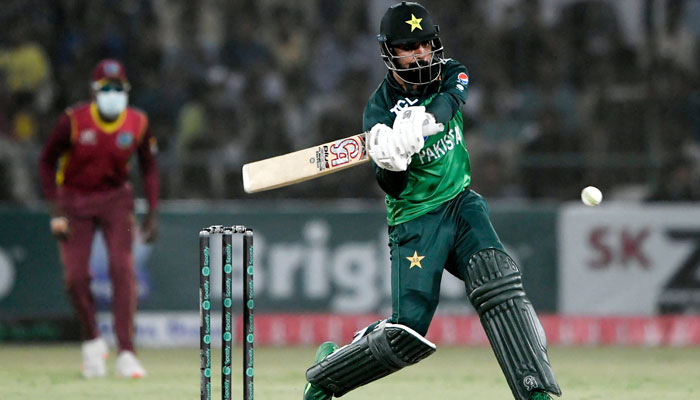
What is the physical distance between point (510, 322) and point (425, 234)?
51cm

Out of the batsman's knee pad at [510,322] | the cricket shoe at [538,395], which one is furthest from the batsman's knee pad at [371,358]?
the cricket shoe at [538,395]

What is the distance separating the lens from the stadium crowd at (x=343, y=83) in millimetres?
10719

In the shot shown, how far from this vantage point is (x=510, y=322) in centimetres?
487

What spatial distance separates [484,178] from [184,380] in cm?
417

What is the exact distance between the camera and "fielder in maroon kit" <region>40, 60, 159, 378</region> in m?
7.64

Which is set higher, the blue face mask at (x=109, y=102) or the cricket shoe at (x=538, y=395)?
the blue face mask at (x=109, y=102)

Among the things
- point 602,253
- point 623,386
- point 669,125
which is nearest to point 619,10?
point 669,125

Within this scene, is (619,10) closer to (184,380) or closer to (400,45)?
(184,380)

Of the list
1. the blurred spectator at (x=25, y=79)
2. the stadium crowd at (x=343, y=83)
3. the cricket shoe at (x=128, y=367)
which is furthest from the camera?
the blurred spectator at (x=25, y=79)

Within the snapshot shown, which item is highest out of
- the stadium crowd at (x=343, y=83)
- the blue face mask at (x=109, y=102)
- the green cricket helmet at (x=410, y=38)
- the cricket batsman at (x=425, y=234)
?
the stadium crowd at (x=343, y=83)

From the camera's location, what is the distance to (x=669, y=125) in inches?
437

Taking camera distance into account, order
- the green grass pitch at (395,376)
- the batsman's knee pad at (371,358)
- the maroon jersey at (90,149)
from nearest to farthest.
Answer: the batsman's knee pad at (371,358), the green grass pitch at (395,376), the maroon jersey at (90,149)

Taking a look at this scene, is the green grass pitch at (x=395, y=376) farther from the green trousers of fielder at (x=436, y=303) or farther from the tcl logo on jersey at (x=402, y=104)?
the tcl logo on jersey at (x=402, y=104)

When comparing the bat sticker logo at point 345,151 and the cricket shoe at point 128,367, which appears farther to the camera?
the cricket shoe at point 128,367
